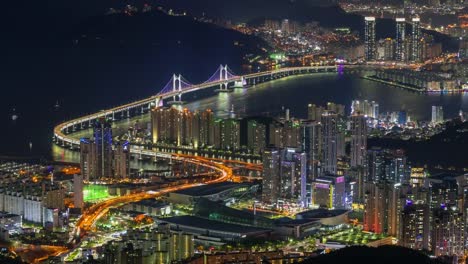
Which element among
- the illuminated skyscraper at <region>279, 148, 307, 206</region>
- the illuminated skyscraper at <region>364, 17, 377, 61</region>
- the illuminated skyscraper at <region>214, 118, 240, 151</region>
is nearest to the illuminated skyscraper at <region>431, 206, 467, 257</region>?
the illuminated skyscraper at <region>279, 148, 307, 206</region>

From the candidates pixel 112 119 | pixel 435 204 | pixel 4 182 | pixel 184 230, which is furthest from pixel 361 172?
pixel 112 119

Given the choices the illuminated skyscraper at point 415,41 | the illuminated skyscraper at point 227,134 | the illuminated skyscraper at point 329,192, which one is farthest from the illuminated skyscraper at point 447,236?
the illuminated skyscraper at point 415,41

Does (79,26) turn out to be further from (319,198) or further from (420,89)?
(319,198)

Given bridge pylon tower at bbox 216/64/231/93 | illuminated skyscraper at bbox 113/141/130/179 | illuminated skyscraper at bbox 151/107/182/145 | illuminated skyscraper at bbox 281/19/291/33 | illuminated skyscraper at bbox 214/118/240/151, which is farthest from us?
illuminated skyscraper at bbox 281/19/291/33

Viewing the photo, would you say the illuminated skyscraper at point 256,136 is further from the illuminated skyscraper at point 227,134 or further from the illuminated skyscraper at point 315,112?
the illuminated skyscraper at point 315,112

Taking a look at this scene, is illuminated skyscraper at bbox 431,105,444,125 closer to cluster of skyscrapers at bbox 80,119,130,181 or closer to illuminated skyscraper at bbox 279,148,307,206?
illuminated skyscraper at bbox 279,148,307,206
